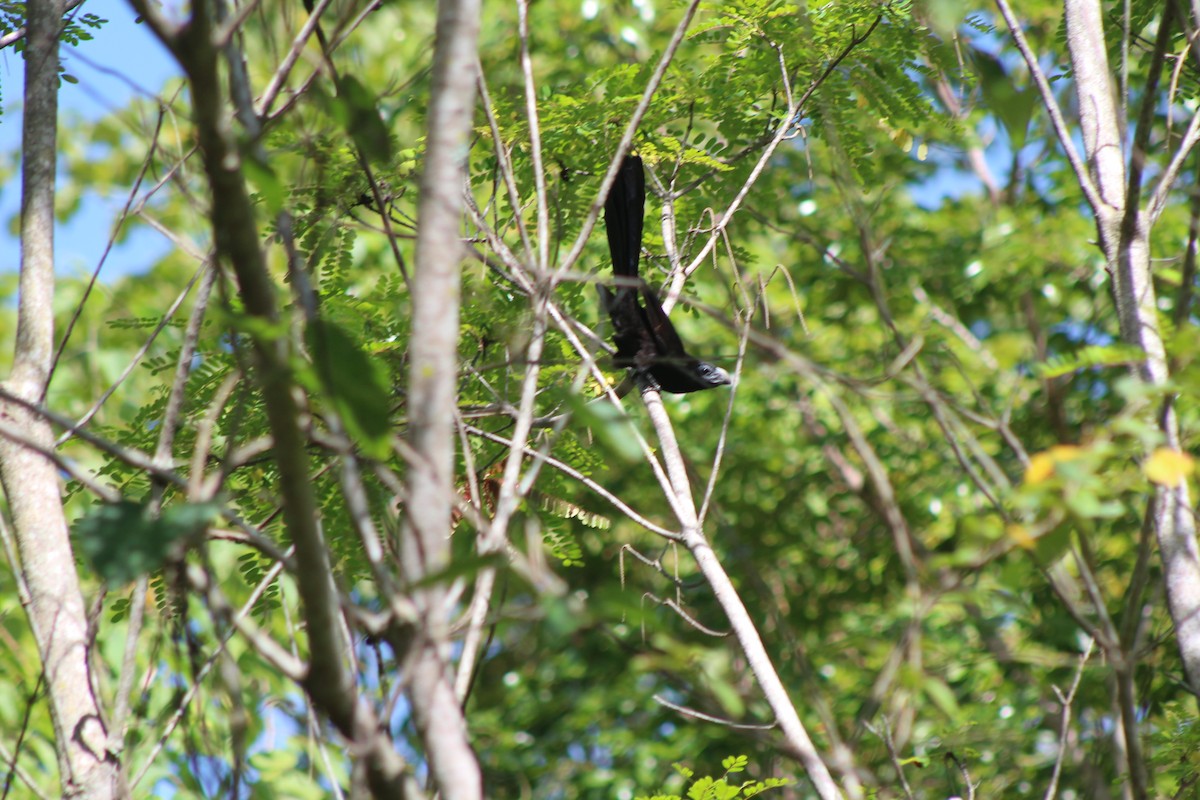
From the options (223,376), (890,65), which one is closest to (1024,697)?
(890,65)

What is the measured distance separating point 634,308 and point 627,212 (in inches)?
20.5

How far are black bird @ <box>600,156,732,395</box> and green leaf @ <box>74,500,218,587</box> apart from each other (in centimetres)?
139

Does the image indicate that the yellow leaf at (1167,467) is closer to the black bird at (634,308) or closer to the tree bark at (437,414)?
the tree bark at (437,414)

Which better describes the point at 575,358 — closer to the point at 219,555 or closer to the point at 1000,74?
the point at 1000,74

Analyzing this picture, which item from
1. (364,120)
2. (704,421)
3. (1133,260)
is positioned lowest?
(704,421)

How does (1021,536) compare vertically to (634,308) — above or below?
below

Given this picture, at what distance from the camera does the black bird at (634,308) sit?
9.45ft

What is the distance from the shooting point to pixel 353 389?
1193 mm

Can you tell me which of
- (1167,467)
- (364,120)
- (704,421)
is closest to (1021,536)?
(1167,467)

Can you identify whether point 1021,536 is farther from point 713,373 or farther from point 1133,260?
point 713,373

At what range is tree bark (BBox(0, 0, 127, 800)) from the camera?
190 cm

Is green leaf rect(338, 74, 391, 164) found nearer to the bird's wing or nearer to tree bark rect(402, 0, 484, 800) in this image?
tree bark rect(402, 0, 484, 800)

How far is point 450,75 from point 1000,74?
0.93m

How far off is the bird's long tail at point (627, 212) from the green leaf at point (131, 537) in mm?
1879
